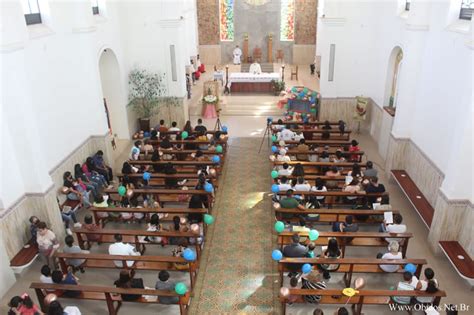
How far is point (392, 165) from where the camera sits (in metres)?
12.3

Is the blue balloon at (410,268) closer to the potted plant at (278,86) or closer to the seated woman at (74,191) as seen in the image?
the seated woman at (74,191)

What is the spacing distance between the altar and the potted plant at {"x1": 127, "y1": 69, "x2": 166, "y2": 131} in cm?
521

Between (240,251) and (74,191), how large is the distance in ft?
15.6

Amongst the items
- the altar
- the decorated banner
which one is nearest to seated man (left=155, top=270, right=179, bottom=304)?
the decorated banner

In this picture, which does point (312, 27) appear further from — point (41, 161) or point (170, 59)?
point (41, 161)

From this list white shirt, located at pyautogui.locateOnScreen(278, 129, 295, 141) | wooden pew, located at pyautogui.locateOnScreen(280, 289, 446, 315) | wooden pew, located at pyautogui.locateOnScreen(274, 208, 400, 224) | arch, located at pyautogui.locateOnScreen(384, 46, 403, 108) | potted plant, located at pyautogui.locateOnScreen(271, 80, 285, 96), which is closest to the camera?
wooden pew, located at pyautogui.locateOnScreen(280, 289, 446, 315)

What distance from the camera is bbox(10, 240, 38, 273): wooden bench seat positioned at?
8.55 meters

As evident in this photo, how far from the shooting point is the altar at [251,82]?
20.3 meters

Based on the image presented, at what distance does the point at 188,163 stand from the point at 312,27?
609 inches

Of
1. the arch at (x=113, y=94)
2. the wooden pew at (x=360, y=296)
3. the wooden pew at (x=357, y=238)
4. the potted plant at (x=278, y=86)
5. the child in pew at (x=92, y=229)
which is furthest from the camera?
the potted plant at (x=278, y=86)

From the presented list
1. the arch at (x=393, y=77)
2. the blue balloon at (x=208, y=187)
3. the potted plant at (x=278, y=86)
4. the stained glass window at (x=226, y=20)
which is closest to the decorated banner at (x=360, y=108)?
the arch at (x=393, y=77)

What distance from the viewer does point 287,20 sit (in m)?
24.5

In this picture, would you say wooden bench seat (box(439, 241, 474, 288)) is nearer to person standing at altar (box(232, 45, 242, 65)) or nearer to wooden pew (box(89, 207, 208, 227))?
wooden pew (box(89, 207, 208, 227))

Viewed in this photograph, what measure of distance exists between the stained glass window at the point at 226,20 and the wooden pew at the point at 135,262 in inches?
752
